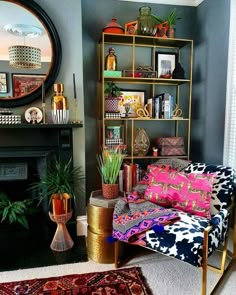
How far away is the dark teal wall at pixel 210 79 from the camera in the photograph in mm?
2398

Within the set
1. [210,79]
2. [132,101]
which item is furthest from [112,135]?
[210,79]

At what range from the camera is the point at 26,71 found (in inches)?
91.4

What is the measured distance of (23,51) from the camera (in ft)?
7.42

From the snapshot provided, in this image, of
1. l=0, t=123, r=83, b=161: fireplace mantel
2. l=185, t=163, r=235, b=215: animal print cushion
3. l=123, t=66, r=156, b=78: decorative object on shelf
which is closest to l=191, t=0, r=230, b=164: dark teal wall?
l=185, t=163, r=235, b=215: animal print cushion

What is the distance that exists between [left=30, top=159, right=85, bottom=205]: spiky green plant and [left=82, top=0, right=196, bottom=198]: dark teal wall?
323mm

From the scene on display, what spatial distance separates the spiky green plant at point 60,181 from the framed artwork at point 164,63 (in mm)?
1414

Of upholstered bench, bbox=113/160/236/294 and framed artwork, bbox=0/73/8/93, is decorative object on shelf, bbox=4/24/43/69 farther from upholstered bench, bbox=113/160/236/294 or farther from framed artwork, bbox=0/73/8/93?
upholstered bench, bbox=113/160/236/294

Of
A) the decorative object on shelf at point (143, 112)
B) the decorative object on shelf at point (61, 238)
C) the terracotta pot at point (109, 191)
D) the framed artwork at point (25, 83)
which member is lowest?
the decorative object on shelf at point (61, 238)

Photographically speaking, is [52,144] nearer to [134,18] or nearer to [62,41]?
[62,41]

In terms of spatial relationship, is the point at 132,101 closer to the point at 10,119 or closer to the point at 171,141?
the point at 171,141

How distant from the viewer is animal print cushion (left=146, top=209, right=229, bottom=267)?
4.98 feet

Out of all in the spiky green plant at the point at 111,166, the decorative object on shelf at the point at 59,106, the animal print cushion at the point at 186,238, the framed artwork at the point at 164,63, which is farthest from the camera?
the framed artwork at the point at 164,63

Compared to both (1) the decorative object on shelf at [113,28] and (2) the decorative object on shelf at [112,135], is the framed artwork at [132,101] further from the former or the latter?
(1) the decorative object on shelf at [113,28]

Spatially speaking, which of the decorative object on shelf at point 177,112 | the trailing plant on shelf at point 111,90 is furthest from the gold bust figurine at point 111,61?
the decorative object on shelf at point 177,112
